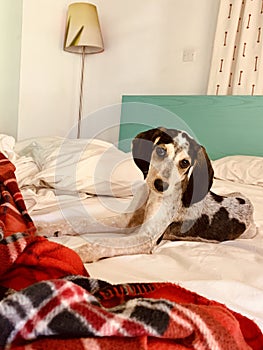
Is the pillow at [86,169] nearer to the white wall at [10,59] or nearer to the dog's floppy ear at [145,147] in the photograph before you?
the dog's floppy ear at [145,147]

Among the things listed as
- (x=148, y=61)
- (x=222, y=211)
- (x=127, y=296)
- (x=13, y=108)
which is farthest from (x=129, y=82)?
(x=127, y=296)

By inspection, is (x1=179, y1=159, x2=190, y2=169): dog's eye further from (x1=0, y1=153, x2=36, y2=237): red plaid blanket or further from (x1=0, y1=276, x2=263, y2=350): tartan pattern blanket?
(x1=0, y1=276, x2=263, y2=350): tartan pattern blanket

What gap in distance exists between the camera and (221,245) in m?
1.02

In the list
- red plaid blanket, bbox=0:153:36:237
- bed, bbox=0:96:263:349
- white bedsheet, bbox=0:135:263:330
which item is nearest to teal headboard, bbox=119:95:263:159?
bed, bbox=0:96:263:349

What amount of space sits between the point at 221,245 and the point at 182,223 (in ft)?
0.40

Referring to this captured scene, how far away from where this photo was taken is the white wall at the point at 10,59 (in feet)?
8.46

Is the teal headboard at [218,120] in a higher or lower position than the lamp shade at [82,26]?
lower

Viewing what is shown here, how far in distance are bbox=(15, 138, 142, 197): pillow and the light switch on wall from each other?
38.8 inches

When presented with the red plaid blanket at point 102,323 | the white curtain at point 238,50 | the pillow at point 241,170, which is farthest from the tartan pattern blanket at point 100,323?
the white curtain at point 238,50

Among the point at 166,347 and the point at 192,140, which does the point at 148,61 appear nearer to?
the point at 192,140

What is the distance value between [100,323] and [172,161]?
1.80ft

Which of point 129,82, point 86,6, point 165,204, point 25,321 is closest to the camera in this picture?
point 25,321

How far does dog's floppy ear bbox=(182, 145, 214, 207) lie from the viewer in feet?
3.01

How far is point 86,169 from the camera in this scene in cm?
167
